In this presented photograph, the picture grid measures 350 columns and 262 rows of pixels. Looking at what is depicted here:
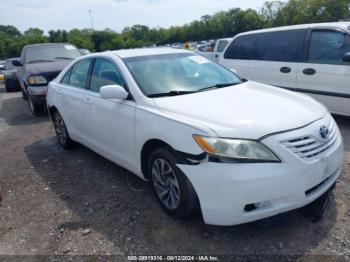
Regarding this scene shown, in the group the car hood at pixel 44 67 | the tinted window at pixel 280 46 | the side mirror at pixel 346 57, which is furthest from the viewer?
the car hood at pixel 44 67

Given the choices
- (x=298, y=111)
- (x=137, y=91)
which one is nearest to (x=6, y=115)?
(x=137, y=91)

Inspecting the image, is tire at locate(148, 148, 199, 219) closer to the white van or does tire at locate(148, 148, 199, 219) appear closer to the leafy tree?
the white van

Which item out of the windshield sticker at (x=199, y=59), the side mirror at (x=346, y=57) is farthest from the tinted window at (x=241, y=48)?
the windshield sticker at (x=199, y=59)

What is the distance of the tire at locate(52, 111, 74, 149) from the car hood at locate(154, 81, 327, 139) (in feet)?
8.32

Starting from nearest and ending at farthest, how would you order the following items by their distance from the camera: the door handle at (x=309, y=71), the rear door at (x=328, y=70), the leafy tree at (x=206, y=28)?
the rear door at (x=328, y=70), the door handle at (x=309, y=71), the leafy tree at (x=206, y=28)

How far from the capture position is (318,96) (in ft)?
17.7

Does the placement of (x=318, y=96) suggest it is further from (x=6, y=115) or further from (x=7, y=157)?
(x=6, y=115)

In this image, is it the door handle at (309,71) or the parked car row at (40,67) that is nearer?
the door handle at (309,71)

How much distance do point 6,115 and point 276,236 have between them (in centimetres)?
829

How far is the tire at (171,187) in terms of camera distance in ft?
9.10

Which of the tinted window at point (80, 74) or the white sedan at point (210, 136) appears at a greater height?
the tinted window at point (80, 74)

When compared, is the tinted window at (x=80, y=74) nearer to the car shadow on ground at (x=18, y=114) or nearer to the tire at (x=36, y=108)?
the car shadow on ground at (x=18, y=114)

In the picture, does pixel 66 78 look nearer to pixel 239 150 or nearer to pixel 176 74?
pixel 176 74

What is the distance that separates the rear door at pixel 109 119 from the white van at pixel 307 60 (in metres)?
3.33
